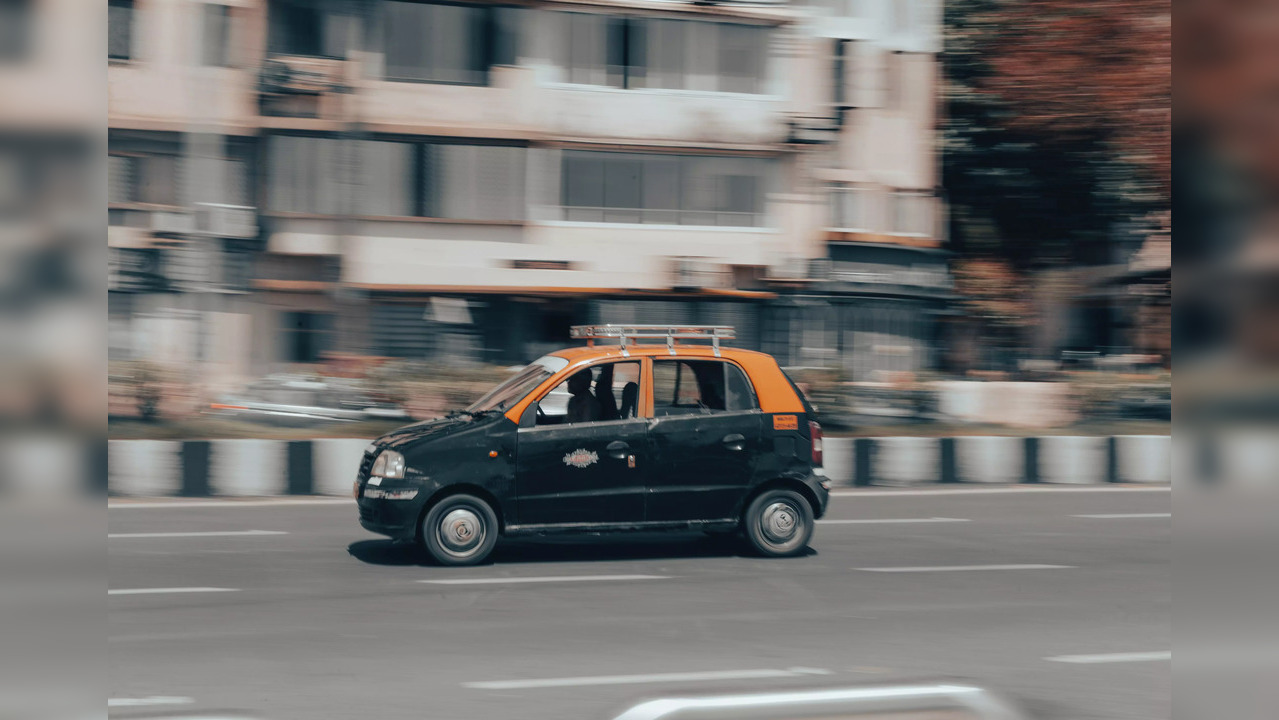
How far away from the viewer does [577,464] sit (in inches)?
363

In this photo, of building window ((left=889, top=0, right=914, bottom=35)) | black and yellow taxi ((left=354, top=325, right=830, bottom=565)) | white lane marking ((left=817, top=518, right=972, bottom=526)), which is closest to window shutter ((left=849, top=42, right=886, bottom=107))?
building window ((left=889, top=0, right=914, bottom=35))

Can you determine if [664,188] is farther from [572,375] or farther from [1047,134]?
[572,375]

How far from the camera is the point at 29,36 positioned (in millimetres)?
1590

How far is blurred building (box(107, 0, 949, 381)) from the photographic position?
1012 inches

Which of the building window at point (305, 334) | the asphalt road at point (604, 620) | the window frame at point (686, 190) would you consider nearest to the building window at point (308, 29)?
the window frame at point (686, 190)

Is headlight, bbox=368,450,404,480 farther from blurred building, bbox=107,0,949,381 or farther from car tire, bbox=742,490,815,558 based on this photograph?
blurred building, bbox=107,0,949,381

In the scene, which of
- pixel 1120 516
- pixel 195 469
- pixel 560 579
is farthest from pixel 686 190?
pixel 560 579

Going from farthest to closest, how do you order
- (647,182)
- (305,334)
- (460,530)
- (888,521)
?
(647,182) → (305,334) → (888,521) → (460,530)

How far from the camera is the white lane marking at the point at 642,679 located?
609 centimetres

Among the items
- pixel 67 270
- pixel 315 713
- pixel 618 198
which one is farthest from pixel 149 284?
pixel 67 270

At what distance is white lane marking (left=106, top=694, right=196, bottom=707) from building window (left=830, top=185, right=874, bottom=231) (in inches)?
997

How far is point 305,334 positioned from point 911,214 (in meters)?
14.6

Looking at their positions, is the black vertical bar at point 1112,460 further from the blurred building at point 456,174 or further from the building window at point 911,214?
the building window at point 911,214

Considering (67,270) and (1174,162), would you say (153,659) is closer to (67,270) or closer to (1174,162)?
(67,270)
